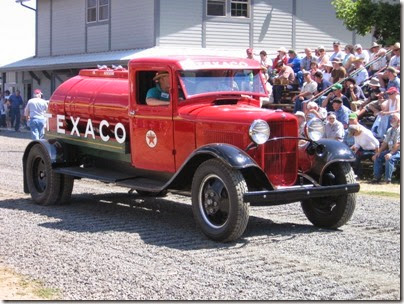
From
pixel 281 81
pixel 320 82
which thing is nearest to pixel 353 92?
pixel 320 82

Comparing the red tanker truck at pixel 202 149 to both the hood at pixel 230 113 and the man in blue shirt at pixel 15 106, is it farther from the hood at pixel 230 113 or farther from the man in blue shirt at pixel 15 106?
the man in blue shirt at pixel 15 106

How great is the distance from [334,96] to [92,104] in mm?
7111

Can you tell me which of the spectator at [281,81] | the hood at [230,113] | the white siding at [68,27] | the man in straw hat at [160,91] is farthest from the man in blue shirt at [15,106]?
the hood at [230,113]

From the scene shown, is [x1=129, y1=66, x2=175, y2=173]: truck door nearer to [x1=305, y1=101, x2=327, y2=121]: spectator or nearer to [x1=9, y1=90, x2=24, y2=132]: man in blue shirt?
[x1=305, y1=101, x2=327, y2=121]: spectator

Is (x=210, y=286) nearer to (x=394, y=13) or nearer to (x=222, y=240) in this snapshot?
(x=222, y=240)

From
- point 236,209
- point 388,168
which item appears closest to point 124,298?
point 236,209

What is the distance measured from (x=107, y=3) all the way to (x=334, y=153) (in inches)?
872

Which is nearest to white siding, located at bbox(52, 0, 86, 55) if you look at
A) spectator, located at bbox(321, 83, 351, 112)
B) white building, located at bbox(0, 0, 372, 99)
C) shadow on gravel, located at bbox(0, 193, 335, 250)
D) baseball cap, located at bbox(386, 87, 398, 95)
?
white building, located at bbox(0, 0, 372, 99)

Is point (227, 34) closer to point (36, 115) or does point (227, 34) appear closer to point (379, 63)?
point (379, 63)

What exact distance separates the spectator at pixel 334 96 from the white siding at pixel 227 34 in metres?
11.4

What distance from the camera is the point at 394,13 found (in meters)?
24.4

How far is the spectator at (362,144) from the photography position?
47.4 ft

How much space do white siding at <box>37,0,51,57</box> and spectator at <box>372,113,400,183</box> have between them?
23.2 metres

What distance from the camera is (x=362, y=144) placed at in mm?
14484
